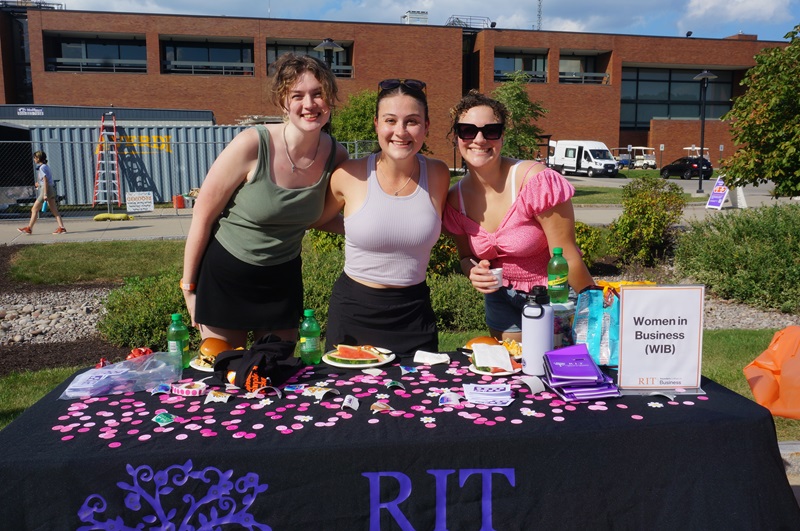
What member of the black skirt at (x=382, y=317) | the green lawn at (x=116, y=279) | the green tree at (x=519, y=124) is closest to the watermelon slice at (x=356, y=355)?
the black skirt at (x=382, y=317)

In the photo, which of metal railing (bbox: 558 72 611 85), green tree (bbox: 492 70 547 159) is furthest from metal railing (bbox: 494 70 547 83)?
green tree (bbox: 492 70 547 159)

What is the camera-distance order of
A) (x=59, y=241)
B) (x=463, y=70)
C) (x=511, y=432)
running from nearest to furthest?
(x=511, y=432) → (x=59, y=241) → (x=463, y=70)

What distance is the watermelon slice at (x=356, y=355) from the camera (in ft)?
9.45

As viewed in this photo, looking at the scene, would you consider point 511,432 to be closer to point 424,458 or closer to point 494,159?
point 424,458

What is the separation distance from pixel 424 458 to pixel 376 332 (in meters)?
1.03

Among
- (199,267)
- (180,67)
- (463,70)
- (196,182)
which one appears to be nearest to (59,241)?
(196,182)

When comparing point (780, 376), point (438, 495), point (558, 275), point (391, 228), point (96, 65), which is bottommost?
point (780, 376)

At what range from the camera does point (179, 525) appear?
2055mm

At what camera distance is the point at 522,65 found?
45.6m

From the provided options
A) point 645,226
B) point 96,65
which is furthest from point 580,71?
Answer: point 645,226

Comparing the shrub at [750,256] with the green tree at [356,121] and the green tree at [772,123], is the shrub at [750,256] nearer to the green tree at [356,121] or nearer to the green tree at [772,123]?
the green tree at [772,123]

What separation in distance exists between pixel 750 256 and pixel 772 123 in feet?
7.23

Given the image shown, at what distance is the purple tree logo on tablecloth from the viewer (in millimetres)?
2020

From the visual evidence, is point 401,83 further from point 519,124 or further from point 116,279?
point 519,124
